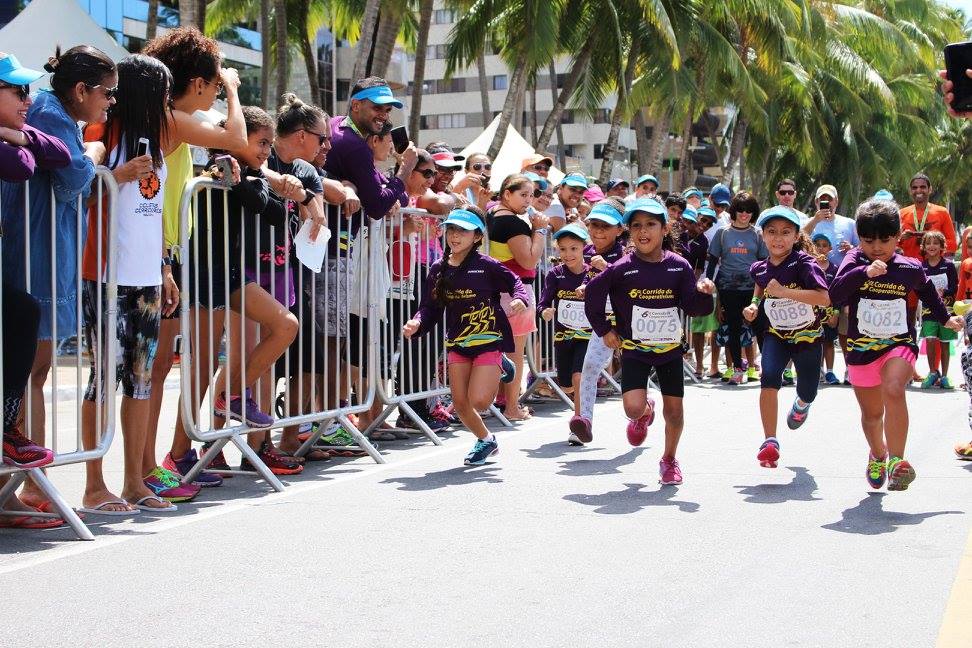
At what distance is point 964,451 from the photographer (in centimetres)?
815

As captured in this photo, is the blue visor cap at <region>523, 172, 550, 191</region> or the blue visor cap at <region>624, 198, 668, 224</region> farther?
the blue visor cap at <region>523, 172, 550, 191</region>

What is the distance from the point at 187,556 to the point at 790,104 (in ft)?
143

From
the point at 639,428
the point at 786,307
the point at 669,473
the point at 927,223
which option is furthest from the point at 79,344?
the point at 927,223

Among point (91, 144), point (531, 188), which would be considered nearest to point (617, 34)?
point (531, 188)

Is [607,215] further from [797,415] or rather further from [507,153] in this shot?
[507,153]

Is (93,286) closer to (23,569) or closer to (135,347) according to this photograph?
(135,347)

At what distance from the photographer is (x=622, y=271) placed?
7.63 m

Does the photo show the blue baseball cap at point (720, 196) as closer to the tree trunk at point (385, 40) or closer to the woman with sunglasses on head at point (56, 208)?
the tree trunk at point (385, 40)

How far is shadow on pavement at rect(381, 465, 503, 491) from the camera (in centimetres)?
718

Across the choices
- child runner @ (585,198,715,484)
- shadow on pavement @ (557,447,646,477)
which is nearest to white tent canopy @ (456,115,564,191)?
shadow on pavement @ (557,447,646,477)

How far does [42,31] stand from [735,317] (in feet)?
30.3

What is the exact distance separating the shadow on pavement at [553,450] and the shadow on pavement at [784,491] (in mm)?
1627

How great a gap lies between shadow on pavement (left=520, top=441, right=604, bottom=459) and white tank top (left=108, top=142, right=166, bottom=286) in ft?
10.1

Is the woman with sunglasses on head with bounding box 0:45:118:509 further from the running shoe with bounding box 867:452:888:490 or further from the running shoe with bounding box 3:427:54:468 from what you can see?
the running shoe with bounding box 867:452:888:490
